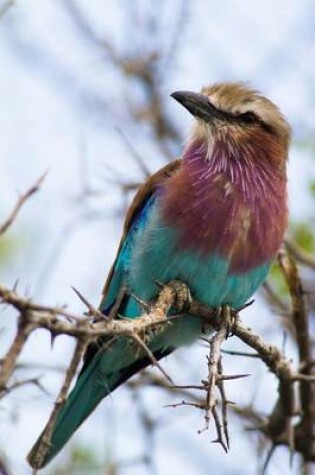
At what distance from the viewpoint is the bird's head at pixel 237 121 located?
14.7 feet

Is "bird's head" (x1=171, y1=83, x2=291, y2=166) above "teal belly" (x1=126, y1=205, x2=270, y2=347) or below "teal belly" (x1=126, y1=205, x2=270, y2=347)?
above

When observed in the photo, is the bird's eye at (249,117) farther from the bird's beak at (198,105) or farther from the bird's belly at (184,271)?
the bird's belly at (184,271)

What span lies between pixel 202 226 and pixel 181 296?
35 centimetres

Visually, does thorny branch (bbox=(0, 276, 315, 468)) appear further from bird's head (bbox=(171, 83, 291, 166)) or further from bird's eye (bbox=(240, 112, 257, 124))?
bird's eye (bbox=(240, 112, 257, 124))

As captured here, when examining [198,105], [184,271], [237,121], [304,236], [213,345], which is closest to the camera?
→ [213,345]

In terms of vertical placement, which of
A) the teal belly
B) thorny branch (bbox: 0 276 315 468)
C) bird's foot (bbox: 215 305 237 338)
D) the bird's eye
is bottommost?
thorny branch (bbox: 0 276 315 468)

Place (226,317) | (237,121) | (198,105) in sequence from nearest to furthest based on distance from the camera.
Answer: (226,317)
(198,105)
(237,121)

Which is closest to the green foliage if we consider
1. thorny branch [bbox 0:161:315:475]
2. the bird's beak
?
thorny branch [bbox 0:161:315:475]

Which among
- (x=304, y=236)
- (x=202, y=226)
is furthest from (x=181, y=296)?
(x=304, y=236)

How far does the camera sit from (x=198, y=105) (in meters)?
4.47

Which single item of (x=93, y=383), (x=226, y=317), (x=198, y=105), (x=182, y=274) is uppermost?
(x=198, y=105)

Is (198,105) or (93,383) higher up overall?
(198,105)

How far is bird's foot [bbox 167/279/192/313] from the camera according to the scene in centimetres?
391

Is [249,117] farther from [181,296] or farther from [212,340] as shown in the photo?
[212,340]
